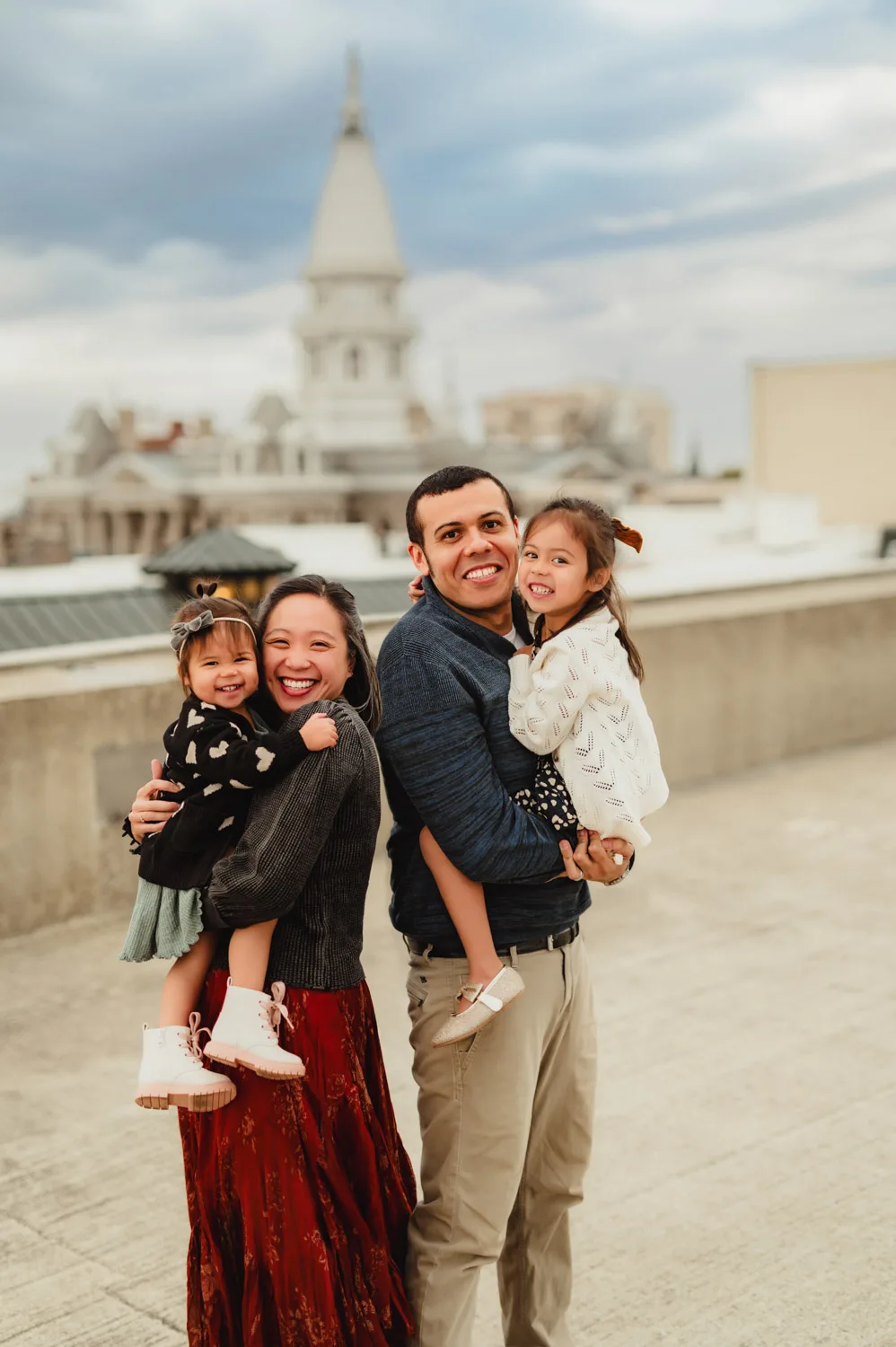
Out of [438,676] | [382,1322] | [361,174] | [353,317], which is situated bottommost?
[382,1322]

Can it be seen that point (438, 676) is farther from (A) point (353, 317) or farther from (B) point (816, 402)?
(A) point (353, 317)

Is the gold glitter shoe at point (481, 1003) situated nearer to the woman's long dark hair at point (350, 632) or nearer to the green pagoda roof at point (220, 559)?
the woman's long dark hair at point (350, 632)

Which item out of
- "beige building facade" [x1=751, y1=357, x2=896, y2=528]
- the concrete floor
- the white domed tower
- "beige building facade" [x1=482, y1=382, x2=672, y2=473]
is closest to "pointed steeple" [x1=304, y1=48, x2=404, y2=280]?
the white domed tower

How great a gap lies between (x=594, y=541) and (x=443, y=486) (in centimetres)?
29

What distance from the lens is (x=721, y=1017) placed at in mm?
5562

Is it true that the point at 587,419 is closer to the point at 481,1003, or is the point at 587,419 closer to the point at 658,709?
the point at 658,709

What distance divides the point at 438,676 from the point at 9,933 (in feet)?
13.1

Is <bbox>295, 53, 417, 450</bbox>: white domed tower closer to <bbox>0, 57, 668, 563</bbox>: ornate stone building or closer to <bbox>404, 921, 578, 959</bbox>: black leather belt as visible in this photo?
<bbox>0, 57, 668, 563</bbox>: ornate stone building

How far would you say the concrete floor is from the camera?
12.0 feet

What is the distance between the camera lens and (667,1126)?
4660 mm

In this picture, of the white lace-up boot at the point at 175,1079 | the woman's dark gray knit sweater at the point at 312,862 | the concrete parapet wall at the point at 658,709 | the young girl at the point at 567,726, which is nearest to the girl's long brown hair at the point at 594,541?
the young girl at the point at 567,726

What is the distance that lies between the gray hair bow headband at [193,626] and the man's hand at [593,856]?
0.74 m

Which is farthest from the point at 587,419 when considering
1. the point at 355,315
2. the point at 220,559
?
the point at 220,559

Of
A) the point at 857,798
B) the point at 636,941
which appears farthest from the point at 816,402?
the point at 636,941
